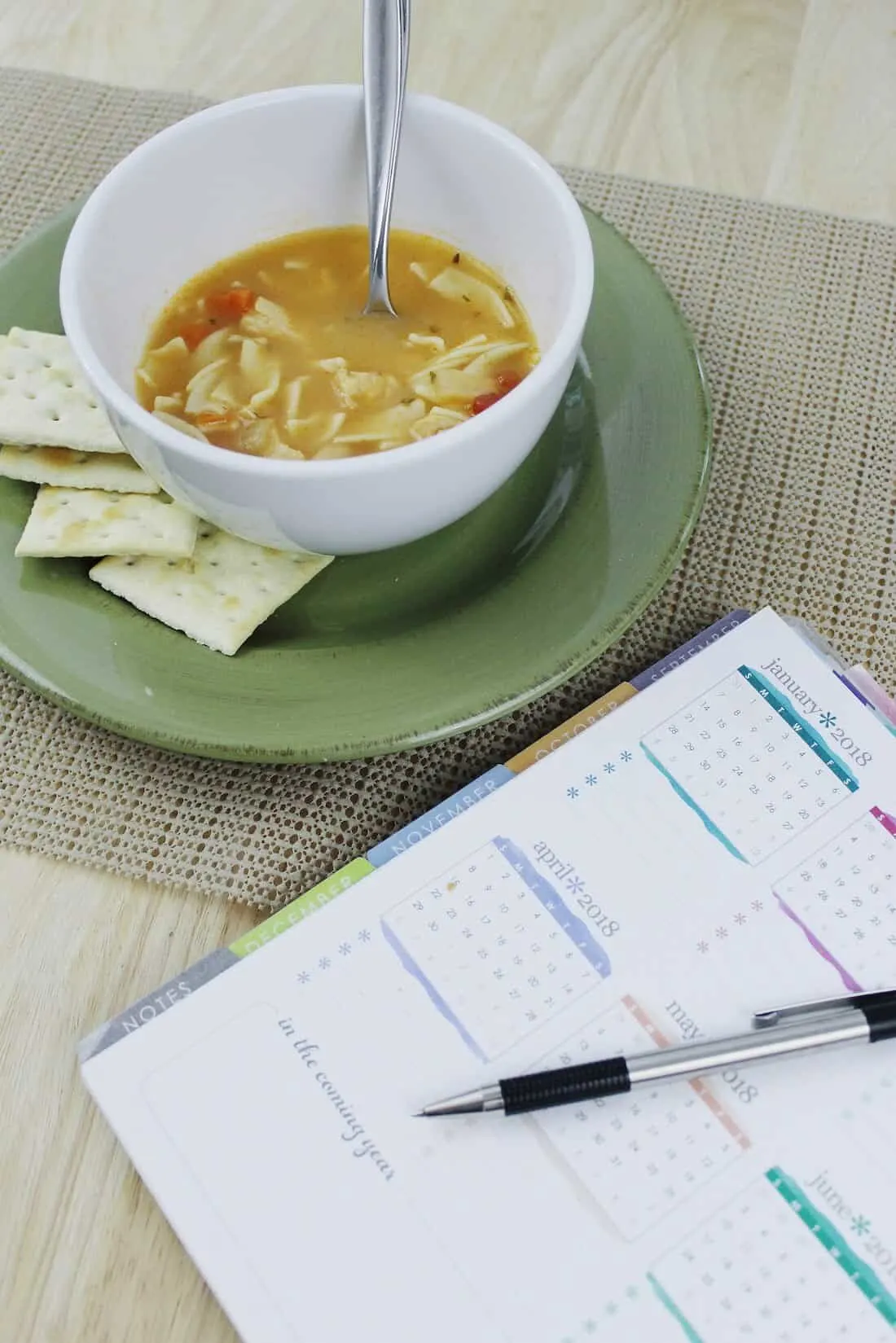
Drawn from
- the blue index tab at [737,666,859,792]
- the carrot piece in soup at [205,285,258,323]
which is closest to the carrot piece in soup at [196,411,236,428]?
the carrot piece in soup at [205,285,258,323]

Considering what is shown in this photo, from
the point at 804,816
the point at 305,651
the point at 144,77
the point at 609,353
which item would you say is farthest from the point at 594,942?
the point at 144,77

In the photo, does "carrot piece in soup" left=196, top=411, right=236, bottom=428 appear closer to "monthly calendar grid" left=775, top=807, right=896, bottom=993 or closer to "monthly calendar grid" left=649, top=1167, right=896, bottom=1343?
"monthly calendar grid" left=775, top=807, right=896, bottom=993

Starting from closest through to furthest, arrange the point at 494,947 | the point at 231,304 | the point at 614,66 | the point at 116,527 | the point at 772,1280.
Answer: the point at 772,1280
the point at 494,947
the point at 116,527
the point at 231,304
the point at 614,66

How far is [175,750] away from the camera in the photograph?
2.94ft

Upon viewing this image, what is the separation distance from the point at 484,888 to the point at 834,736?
297 millimetres

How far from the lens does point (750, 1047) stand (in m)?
0.79

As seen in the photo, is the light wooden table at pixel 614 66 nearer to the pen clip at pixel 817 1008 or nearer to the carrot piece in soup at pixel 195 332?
the carrot piece in soup at pixel 195 332

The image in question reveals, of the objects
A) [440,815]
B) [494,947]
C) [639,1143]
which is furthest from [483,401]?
[639,1143]

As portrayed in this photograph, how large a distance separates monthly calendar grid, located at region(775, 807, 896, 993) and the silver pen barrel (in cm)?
5

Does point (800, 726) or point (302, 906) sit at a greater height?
point (800, 726)

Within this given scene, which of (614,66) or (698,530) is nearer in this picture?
(698,530)

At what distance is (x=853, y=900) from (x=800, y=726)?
0.46 ft

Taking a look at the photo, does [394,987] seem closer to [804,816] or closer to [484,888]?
[484,888]

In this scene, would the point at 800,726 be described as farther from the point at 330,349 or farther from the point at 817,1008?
the point at 330,349
